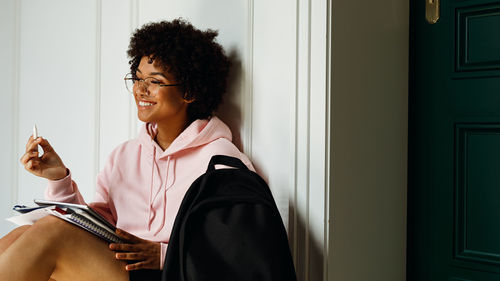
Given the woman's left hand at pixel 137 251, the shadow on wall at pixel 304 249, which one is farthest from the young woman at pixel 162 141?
the shadow on wall at pixel 304 249

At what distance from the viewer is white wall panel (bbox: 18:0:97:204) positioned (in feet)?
7.00

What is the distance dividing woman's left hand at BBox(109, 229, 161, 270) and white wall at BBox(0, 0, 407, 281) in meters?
0.39

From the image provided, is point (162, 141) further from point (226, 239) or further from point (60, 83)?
point (60, 83)

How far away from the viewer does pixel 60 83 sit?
224cm

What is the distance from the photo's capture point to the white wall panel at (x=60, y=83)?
213cm

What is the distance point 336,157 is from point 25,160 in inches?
37.4

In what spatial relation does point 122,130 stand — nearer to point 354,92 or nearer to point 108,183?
point 108,183

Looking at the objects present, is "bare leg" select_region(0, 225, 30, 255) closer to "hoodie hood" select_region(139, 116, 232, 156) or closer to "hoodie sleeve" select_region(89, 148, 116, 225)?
"hoodie sleeve" select_region(89, 148, 116, 225)

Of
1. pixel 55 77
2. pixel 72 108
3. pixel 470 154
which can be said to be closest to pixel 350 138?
pixel 470 154

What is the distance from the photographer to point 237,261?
117 centimetres

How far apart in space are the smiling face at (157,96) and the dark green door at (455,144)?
84 cm

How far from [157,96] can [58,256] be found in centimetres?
56

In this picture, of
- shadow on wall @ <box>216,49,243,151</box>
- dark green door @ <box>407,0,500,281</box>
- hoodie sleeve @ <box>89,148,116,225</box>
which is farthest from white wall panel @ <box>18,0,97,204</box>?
dark green door @ <box>407,0,500,281</box>

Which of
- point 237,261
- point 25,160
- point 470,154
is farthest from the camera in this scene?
point 470,154
